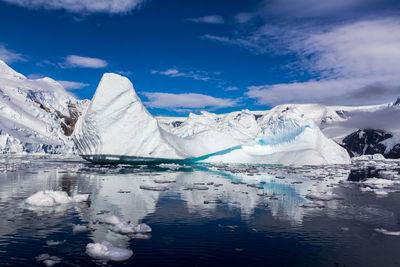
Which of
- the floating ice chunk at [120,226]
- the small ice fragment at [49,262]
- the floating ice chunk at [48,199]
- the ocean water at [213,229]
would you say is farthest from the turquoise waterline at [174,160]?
the small ice fragment at [49,262]

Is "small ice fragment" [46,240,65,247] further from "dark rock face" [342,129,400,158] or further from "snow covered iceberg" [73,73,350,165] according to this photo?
"dark rock face" [342,129,400,158]

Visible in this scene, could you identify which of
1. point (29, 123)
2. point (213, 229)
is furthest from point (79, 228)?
point (29, 123)

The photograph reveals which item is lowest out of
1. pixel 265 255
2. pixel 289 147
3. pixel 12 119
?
pixel 265 255

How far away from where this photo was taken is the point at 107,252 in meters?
6.11

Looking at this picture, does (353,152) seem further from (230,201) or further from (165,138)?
(230,201)

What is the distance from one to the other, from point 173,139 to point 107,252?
28.8 m

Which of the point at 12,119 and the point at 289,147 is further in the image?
the point at 12,119

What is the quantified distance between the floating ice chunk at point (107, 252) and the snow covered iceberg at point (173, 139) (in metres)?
23.2

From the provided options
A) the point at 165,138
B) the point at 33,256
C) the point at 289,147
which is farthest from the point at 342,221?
the point at 289,147

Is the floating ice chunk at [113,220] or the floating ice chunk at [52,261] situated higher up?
the floating ice chunk at [113,220]

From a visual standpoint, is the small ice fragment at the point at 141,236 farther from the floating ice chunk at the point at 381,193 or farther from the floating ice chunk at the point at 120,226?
the floating ice chunk at the point at 381,193

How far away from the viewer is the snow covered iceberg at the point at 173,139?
94.7 feet

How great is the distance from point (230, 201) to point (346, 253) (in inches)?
235

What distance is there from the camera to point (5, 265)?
18.2 ft
